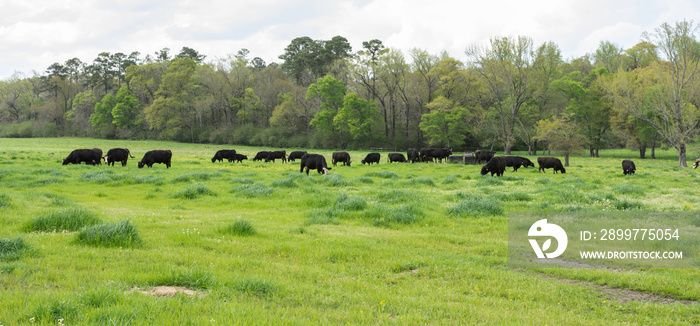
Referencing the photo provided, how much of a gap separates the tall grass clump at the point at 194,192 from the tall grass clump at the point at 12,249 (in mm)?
8494

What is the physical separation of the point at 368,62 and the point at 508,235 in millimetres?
62762

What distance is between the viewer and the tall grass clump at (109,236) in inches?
289

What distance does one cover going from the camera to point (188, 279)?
5.40m

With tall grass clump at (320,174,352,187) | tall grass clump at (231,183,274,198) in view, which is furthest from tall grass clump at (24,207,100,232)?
tall grass clump at (320,174,352,187)

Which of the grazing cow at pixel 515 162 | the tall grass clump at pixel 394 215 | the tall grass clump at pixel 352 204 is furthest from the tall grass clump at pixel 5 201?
the grazing cow at pixel 515 162

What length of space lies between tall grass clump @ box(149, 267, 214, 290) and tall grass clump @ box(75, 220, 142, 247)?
2.34m

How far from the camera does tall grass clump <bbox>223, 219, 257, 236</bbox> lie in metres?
8.82

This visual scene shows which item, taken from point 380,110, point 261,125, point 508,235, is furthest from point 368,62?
point 508,235

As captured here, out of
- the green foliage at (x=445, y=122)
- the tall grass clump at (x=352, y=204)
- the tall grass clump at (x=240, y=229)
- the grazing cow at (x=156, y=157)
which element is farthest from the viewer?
the green foliage at (x=445, y=122)

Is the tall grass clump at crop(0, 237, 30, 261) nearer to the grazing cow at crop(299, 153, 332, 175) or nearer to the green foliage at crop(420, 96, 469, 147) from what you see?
the grazing cow at crop(299, 153, 332, 175)

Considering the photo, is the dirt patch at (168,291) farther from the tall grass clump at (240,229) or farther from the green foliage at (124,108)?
the green foliage at (124,108)

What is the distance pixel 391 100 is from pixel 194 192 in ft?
199

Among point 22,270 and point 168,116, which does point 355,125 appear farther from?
point 22,270

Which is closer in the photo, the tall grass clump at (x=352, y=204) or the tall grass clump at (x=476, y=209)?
the tall grass clump at (x=476, y=209)
